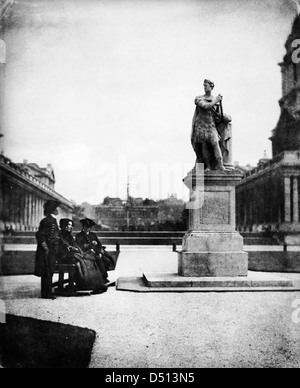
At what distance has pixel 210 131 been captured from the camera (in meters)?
9.63

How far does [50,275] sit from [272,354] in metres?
4.72

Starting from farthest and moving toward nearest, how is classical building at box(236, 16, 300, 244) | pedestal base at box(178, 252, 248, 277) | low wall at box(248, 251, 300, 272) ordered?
1. classical building at box(236, 16, 300, 244)
2. low wall at box(248, 251, 300, 272)
3. pedestal base at box(178, 252, 248, 277)

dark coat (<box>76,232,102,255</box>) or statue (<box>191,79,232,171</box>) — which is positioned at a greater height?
statue (<box>191,79,232,171</box>)

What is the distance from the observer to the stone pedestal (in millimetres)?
9047

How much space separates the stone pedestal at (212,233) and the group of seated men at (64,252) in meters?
1.98

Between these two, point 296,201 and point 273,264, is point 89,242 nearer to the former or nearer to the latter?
point 273,264

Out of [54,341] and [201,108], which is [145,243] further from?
[54,341]

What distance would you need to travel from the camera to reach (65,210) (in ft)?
62.1

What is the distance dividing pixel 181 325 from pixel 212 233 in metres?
3.67

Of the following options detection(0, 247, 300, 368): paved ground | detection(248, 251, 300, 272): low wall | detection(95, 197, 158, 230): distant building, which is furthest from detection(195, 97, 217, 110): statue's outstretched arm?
detection(95, 197, 158, 230): distant building

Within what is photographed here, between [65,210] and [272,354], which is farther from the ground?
[65,210]

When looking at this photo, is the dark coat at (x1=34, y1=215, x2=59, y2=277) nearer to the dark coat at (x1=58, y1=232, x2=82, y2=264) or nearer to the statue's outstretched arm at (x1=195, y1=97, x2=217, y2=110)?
the dark coat at (x1=58, y1=232, x2=82, y2=264)

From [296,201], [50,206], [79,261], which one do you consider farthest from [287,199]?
[50,206]
